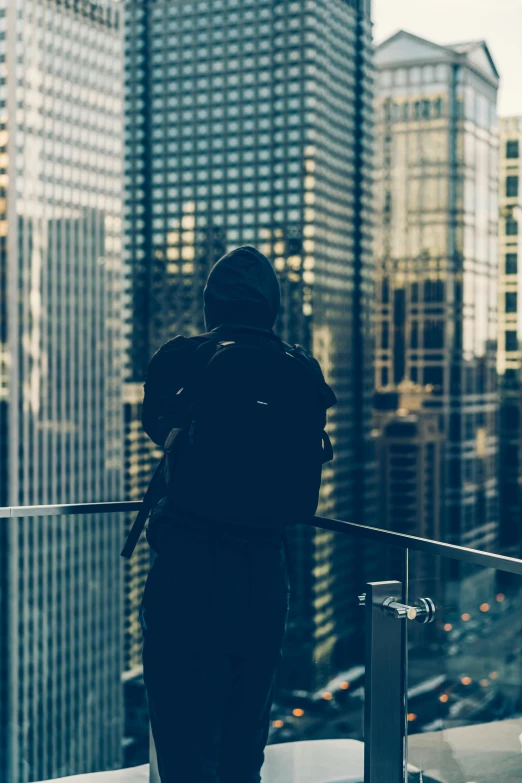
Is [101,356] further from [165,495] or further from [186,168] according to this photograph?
[165,495]

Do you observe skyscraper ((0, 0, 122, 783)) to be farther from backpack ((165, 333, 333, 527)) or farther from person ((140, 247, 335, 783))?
backpack ((165, 333, 333, 527))

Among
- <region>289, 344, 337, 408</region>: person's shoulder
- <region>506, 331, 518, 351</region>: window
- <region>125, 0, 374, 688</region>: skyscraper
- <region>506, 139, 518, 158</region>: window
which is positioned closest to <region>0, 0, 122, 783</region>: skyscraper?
<region>125, 0, 374, 688</region>: skyscraper

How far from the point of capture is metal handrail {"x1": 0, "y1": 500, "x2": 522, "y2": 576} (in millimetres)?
2023

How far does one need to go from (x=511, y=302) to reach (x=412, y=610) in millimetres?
97318

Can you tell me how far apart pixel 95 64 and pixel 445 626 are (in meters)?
79.0

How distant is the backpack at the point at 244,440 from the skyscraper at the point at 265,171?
264 feet

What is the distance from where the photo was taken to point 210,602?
1979 mm

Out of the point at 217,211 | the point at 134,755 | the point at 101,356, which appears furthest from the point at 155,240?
the point at 134,755

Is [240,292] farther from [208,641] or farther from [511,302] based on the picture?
[511,302]

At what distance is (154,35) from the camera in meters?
92.9

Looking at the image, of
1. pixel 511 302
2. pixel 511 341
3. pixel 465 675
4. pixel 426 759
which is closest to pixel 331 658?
pixel 426 759

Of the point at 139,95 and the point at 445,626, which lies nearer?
the point at 445,626

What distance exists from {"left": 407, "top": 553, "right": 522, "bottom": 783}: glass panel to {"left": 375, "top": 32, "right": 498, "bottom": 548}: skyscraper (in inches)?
3375

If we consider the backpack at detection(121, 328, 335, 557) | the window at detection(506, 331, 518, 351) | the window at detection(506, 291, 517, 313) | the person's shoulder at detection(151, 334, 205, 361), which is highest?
the window at detection(506, 291, 517, 313)
